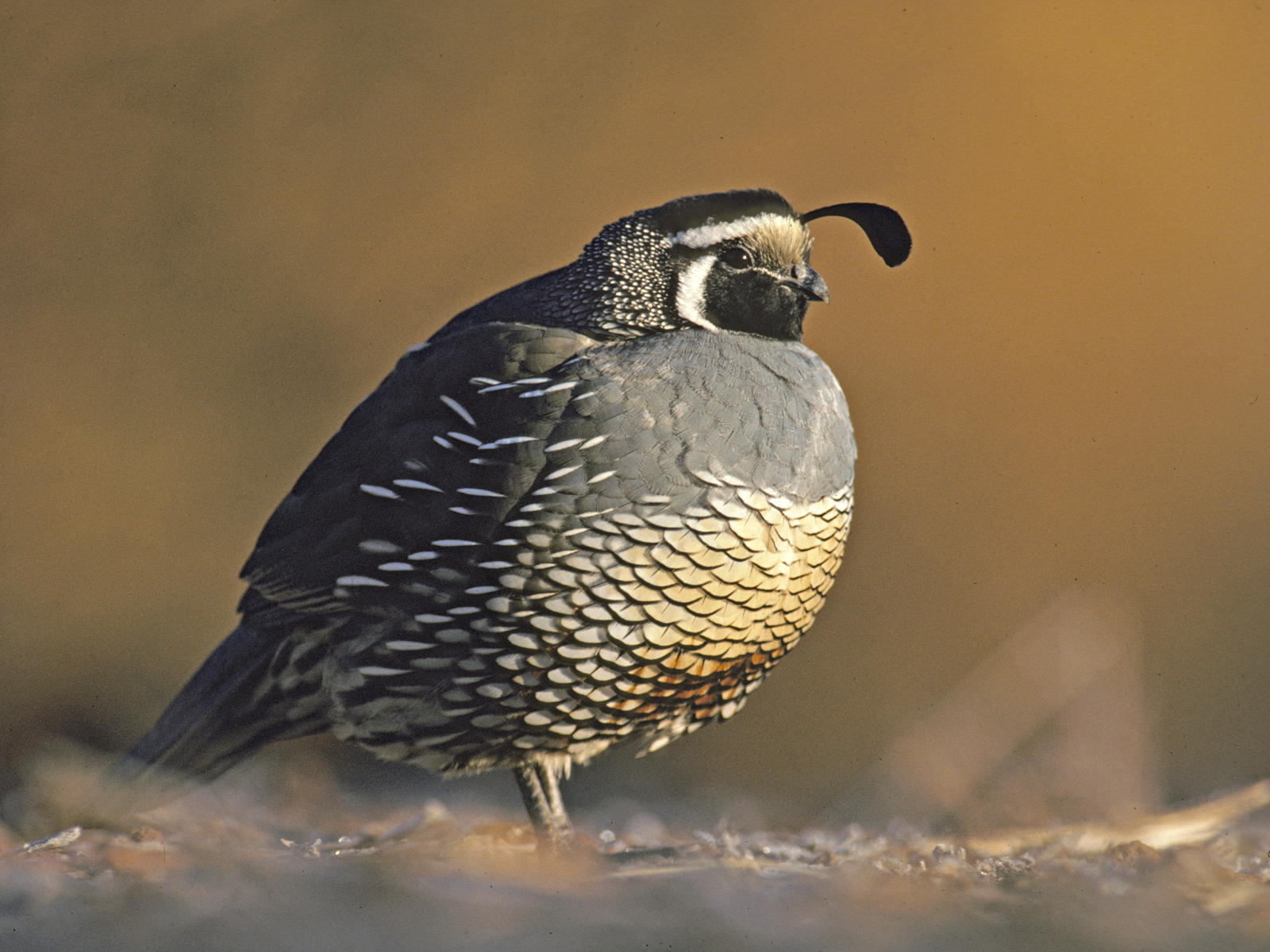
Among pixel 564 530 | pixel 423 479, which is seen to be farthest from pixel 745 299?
pixel 423 479

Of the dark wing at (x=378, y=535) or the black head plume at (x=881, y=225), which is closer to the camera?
the dark wing at (x=378, y=535)

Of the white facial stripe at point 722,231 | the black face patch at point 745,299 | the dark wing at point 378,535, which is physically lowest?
the dark wing at point 378,535

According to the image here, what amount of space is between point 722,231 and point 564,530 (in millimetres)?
789

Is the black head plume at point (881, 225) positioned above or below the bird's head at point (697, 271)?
above

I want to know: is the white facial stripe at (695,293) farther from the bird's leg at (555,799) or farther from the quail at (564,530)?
the bird's leg at (555,799)

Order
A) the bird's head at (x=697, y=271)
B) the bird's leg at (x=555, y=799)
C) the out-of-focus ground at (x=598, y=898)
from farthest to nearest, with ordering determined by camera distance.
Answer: the bird's leg at (x=555, y=799)
the bird's head at (x=697, y=271)
the out-of-focus ground at (x=598, y=898)

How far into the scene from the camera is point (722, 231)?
2613 millimetres

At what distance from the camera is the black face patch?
2652 mm

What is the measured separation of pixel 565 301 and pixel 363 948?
1418 millimetres

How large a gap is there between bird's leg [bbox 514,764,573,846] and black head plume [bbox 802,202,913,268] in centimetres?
150

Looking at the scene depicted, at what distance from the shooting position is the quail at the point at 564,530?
2367mm

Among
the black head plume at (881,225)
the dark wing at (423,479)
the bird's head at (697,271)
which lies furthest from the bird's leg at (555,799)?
the black head plume at (881,225)

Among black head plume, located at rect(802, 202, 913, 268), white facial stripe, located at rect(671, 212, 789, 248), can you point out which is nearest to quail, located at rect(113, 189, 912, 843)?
white facial stripe, located at rect(671, 212, 789, 248)

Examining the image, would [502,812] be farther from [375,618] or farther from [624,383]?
[624,383]
